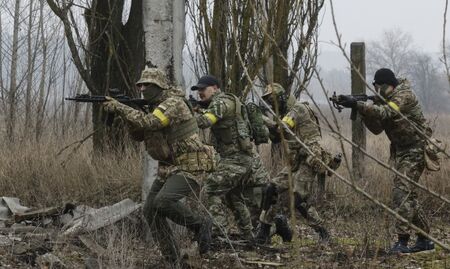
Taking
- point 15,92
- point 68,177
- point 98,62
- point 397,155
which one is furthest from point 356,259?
point 15,92

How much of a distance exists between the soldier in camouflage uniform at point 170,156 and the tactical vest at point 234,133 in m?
1.23

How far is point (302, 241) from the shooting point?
24.1 ft

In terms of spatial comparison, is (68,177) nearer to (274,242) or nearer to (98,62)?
(98,62)

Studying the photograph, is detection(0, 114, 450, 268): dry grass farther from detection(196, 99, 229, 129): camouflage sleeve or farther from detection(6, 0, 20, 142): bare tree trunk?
detection(6, 0, 20, 142): bare tree trunk

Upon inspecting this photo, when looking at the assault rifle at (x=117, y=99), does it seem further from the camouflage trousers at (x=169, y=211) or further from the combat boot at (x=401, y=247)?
the combat boot at (x=401, y=247)

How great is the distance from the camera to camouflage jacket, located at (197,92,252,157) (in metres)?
6.90

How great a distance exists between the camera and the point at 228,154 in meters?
7.18

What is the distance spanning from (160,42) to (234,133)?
1.24 m

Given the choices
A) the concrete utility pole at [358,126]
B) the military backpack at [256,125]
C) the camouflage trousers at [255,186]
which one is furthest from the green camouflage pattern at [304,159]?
the concrete utility pole at [358,126]

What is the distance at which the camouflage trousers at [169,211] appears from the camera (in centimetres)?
557

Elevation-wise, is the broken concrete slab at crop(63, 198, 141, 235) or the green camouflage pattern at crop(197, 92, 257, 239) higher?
the green camouflage pattern at crop(197, 92, 257, 239)

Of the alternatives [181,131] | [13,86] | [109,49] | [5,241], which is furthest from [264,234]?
[13,86]

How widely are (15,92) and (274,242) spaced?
8334 mm

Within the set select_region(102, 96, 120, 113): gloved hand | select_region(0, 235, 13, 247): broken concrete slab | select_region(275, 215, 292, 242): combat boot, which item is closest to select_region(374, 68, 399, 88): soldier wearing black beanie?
select_region(275, 215, 292, 242): combat boot
